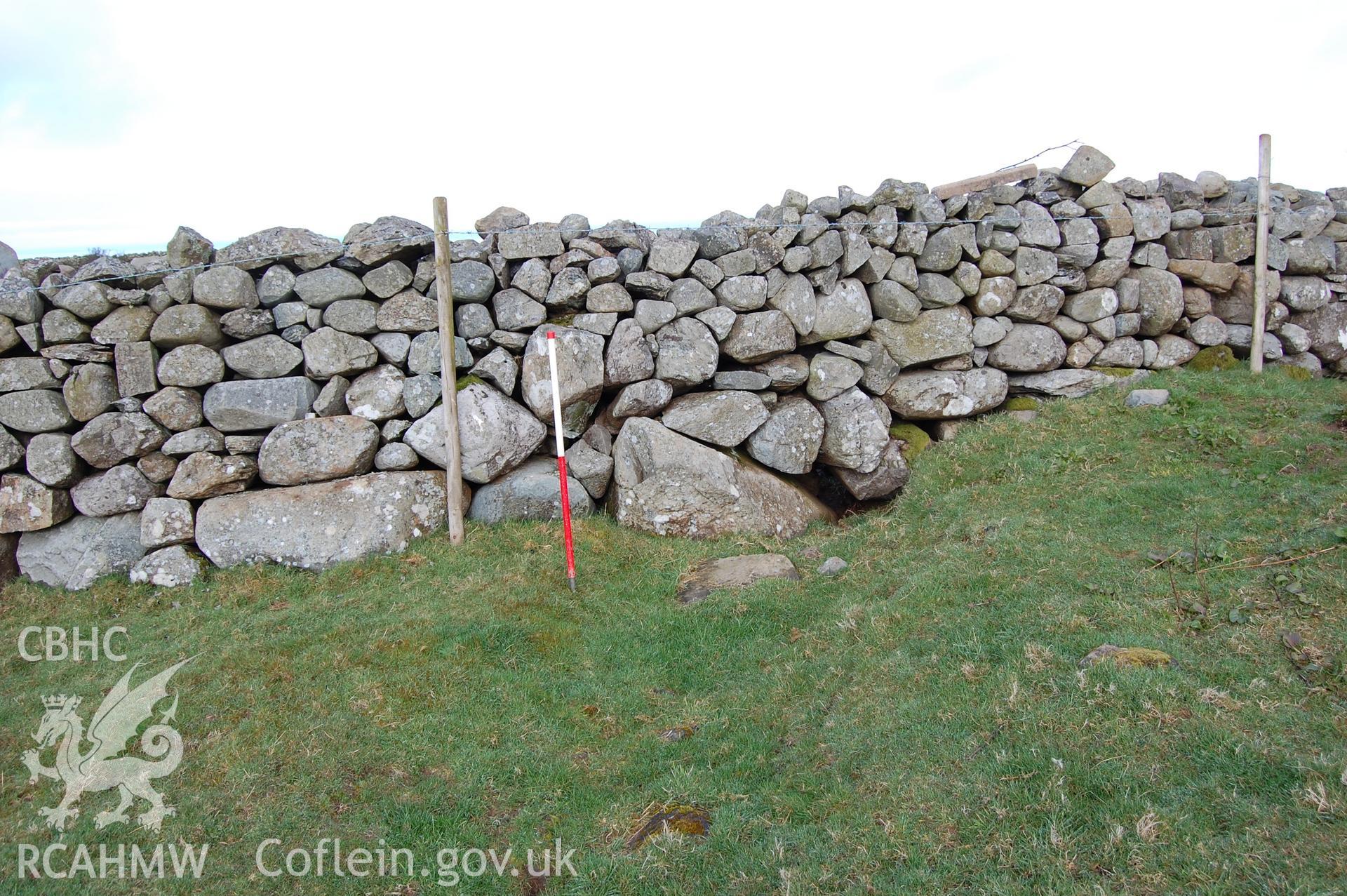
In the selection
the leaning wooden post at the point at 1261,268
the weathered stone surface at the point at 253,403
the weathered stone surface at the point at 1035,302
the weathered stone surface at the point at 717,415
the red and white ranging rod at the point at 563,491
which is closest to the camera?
the red and white ranging rod at the point at 563,491

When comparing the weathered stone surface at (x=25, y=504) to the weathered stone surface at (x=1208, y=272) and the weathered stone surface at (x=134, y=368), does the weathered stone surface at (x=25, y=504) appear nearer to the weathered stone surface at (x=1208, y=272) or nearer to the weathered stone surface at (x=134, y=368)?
the weathered stone surface at (x=134, y=368)

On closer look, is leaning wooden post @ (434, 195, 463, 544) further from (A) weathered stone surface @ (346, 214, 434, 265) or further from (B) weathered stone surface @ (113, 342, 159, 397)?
(B) weathered stone surface @ (113, 342, 159, 397)

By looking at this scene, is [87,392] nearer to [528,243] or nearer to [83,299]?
[83,299]

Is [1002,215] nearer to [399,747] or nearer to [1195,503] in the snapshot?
[1195,503]

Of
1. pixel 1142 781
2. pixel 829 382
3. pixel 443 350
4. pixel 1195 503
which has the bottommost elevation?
pixel 1142 781

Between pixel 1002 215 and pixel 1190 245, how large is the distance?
10.1 ft

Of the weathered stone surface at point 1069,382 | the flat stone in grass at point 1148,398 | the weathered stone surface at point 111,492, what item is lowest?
the weathered stone surface at point 111,492

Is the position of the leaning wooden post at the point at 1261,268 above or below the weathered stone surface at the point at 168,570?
above

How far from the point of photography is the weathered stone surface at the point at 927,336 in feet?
33.1

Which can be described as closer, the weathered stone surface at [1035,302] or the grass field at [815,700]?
the grass field at [815,700]

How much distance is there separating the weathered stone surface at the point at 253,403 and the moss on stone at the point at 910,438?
7083 millimetres

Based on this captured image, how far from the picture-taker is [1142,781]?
11.9 feet

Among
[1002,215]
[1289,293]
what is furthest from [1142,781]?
[1289,293]

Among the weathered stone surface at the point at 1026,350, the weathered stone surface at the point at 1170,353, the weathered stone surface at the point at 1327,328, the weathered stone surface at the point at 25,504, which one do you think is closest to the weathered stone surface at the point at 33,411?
the weathered stone surface at the point at 25,504
